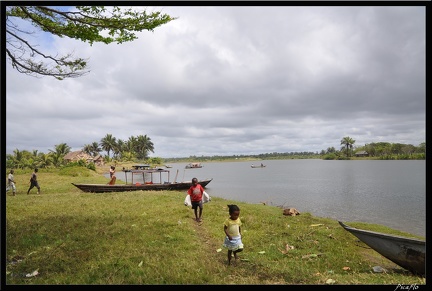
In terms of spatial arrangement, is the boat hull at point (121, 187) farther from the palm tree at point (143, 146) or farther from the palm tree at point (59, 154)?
the palm tree at point (143, 146)

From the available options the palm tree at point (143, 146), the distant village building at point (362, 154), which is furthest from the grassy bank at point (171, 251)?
the distant village building at point (362, 154)

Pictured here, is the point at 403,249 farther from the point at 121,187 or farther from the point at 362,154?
the point at 362,154

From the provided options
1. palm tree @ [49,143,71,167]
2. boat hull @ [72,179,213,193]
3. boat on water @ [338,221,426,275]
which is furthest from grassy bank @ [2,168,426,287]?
palm tree @ [49,143,71,167]

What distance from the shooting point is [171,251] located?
25.4 ft

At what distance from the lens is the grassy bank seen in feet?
19.6

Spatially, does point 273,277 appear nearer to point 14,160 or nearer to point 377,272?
point 377,272

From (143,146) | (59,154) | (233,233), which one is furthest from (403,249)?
(143,146)

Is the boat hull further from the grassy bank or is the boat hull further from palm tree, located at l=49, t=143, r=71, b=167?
palm tree, located at l=49, t=143, r=71, b=167

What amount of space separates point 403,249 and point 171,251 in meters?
6.35

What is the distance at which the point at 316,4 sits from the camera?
18.6 feet

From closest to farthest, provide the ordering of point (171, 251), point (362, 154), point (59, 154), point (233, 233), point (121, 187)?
point (233, 233)
point (171, 251)
point (121, 187)
point (59, 154)
point (362, 154)

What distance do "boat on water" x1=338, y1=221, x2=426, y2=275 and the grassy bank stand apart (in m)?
0.39

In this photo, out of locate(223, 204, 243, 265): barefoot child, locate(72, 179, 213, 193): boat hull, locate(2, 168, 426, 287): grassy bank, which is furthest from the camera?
locate(72, 179, 213, 193): boat hull
